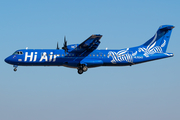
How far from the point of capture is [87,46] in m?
38.2

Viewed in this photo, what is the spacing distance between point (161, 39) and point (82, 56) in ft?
36.1

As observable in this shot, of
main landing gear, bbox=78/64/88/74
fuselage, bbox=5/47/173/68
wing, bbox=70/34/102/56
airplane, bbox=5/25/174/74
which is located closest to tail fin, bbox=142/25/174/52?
airplane, bbox=5/25/174/74

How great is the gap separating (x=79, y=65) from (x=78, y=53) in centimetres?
147

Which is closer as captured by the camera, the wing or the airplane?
the wing

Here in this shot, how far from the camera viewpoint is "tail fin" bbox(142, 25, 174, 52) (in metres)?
41.6

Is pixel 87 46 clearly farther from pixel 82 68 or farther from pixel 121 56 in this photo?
pixel 121 56

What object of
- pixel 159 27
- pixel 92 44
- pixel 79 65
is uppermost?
pixel 159 27

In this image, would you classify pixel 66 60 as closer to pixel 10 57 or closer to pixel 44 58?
pixel 44 58

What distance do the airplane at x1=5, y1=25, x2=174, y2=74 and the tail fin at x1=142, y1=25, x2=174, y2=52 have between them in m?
1.39

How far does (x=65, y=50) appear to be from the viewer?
38.3 m

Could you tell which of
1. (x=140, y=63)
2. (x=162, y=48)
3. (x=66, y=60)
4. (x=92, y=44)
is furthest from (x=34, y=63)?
(x=162, y=48)

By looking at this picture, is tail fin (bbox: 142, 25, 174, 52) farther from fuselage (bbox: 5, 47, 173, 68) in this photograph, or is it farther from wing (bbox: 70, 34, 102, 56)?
wing (bbox: 70, 34, 102, 56)

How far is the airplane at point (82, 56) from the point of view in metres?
38.2

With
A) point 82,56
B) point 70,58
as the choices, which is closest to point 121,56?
point 82,56
